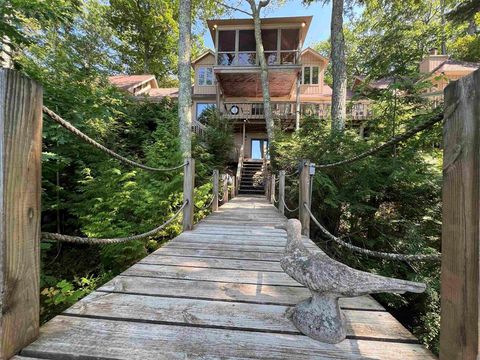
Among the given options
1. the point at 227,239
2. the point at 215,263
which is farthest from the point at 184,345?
the point at 227,239

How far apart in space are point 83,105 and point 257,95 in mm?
11506

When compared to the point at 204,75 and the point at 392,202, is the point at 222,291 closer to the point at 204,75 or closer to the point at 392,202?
the point at 392,202

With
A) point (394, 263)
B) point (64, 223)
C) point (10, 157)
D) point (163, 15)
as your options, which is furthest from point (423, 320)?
point (163, 15)

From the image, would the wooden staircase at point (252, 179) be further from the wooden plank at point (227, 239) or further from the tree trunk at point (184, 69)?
the wooden plank at point (227, 239)

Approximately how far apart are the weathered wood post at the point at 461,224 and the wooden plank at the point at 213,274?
904 millimetres

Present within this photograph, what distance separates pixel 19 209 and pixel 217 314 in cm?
93

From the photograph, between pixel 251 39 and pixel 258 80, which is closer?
pixel 258 80

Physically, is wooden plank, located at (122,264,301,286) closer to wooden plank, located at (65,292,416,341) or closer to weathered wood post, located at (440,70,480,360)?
wooden plank, located at (65,292,416,341)

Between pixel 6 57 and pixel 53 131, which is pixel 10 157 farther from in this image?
pixel 6 57

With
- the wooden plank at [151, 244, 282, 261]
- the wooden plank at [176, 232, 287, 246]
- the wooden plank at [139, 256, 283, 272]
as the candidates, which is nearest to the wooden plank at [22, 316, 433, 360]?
the wooden plank at [139, 256, 283, 272]

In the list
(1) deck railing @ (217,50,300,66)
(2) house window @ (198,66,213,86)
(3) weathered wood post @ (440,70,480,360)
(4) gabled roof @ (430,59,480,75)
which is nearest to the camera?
(3) weathered wood post @ (440,70,480,360)

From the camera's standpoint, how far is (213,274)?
1776mm

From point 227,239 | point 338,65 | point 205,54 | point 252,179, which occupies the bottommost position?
point 227,239

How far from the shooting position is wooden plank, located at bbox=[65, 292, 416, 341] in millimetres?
1124
